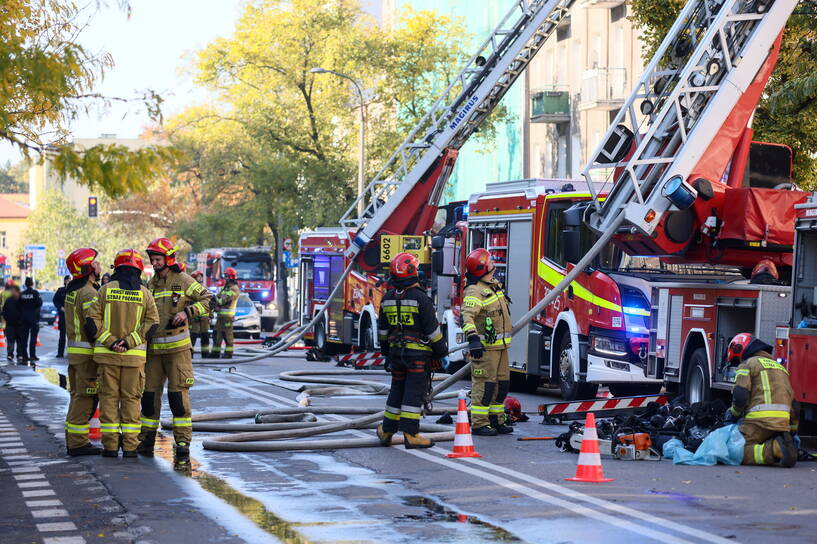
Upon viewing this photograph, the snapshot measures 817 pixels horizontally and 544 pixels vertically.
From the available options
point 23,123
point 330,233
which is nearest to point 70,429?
point 23,123

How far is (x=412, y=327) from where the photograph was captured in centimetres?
1274

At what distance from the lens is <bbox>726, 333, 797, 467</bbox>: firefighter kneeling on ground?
11797mm

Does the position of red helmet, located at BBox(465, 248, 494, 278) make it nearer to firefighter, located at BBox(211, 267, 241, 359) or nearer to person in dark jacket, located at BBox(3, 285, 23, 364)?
firefighter, located at BBox(211, 267, 241, 359)

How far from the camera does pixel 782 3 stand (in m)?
16.2

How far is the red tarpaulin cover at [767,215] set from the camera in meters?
15.1

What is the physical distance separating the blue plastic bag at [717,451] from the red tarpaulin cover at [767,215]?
11.8ft

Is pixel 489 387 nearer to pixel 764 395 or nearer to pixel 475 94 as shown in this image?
pixel 764 395

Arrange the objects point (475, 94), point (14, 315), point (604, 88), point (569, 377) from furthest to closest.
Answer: point (604, 88) → point (14, 315) → point (475, 94) → point (569, 377)

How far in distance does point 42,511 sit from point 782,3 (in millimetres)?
10656

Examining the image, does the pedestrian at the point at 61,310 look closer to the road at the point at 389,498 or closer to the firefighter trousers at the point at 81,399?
the road at the point at 389,498

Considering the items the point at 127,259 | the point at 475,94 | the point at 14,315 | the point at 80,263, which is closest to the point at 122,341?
the point at 127,259

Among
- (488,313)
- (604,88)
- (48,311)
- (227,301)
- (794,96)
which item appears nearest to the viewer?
(488,313)

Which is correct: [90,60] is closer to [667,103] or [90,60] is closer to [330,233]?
[667,103]

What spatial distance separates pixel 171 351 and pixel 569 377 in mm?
7473
